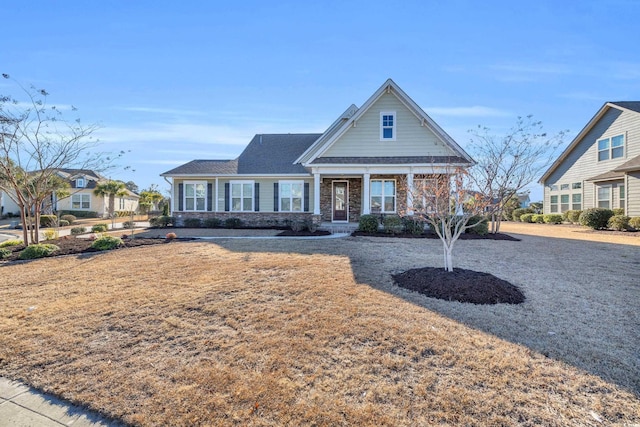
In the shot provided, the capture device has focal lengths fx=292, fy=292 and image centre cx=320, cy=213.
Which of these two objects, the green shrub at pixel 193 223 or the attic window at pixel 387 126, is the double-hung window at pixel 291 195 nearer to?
the green shrub at pixel 193 223

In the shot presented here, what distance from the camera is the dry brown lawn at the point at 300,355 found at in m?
2.50

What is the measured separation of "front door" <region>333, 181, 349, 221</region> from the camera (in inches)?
680

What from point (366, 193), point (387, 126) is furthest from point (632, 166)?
point (366, 193)

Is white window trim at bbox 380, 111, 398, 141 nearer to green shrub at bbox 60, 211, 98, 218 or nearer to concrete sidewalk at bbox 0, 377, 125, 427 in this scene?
concrete sidewalk at bbox 0, 377, 125, 427

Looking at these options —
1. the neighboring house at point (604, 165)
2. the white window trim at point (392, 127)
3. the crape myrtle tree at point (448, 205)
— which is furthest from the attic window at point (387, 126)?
the neighboring house at point (604, 165)

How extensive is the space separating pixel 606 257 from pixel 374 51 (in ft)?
37.2

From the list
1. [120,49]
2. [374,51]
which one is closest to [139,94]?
[120,49]

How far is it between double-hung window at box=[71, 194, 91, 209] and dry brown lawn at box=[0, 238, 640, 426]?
34.4 m

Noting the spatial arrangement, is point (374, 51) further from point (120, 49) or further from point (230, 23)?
point (120, 49)

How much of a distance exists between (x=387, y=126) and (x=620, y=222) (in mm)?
13594

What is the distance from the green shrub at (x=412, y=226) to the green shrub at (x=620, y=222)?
37.8ft

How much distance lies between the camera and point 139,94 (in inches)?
593

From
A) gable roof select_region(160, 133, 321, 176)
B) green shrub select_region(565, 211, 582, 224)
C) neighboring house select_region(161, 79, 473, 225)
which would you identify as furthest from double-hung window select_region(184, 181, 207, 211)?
green shrub select_region(565, 211, 582, 224)

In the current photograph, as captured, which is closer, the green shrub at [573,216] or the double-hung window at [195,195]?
the double-hung window at [195,195]
